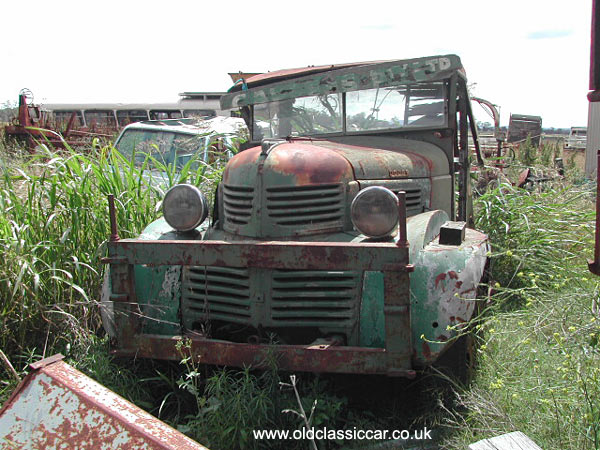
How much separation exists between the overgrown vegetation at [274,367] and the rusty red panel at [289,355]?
0.08 meters

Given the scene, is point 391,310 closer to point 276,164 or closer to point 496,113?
point 276,164

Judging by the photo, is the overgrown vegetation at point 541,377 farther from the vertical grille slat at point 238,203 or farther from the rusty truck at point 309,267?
the vertical grille slat at point 238,203

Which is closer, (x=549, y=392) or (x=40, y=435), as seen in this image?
(x=40, y=435)

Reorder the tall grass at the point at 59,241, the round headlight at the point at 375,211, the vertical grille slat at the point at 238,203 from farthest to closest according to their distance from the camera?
the tall grass at the point at 59,241, the vertical grille slat at the point at 238,203, the round headlight at the point at 375,211

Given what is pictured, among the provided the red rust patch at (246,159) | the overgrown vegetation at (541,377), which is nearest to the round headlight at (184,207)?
the red rust patch at (246,159)

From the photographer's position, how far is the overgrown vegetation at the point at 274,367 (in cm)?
284

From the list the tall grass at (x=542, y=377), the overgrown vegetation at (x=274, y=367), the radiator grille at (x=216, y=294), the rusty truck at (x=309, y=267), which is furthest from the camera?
the radiator grille at (x=216, y=294)

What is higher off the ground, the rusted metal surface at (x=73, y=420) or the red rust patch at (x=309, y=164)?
the red rust patch at (x=309, y=164)

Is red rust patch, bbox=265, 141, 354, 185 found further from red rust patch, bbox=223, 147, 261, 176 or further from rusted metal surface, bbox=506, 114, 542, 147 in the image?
rusted metal surface, bbox=506, 114, 542, 147

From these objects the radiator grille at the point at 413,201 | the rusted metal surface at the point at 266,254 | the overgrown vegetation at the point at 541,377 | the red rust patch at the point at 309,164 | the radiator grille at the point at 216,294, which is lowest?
the overgrown vegetation at the point at 541,377

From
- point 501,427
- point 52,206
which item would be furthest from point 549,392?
point 52,206

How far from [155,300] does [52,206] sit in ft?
5.37

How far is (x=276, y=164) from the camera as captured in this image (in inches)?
134

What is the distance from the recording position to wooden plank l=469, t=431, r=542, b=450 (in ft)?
6.91
